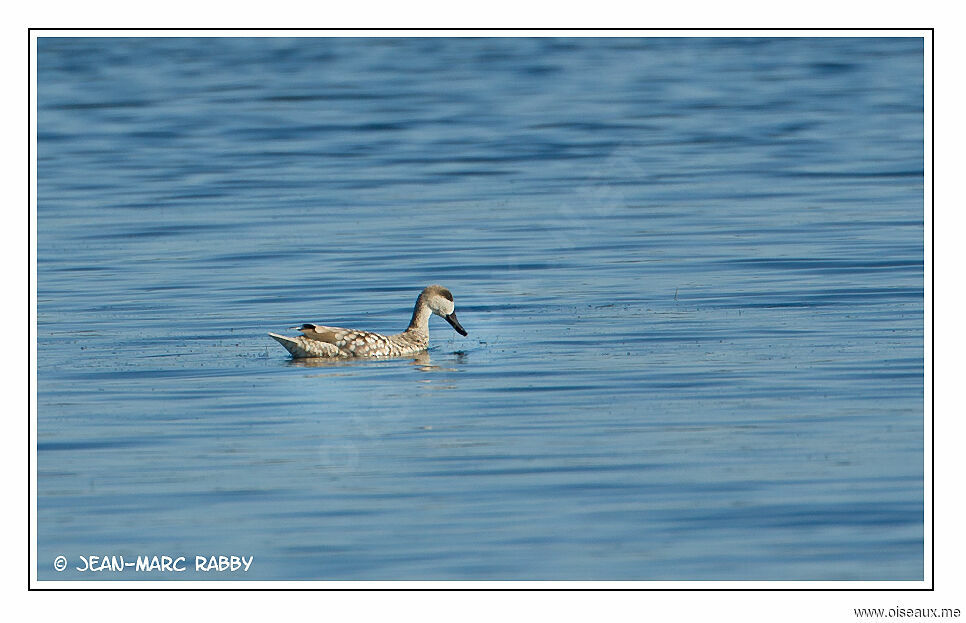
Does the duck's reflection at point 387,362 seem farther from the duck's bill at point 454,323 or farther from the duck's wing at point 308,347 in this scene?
the duck's bill at point 454,323

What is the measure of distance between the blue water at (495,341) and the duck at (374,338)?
220 millimetres

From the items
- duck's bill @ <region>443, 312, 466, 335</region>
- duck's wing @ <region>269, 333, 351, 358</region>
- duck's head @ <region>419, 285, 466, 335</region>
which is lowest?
duck's wing @ <region>269, 333, 351, 358</region>

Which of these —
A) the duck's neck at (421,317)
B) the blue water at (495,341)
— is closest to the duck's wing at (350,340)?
the blue water at (495,341)

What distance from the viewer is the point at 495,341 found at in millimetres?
13031

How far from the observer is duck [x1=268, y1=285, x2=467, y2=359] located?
40.2ft

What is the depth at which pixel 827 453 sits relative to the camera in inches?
363

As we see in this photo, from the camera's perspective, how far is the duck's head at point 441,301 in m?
13.3

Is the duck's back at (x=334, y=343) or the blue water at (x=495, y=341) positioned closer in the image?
the blue water at (x=495, y=341)

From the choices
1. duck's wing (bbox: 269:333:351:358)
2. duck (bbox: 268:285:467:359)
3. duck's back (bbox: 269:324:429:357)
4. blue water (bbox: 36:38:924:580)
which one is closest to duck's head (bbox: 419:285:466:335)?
duck (bbox: 268:285:467:359)

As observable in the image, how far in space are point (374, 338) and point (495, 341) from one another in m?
1.05

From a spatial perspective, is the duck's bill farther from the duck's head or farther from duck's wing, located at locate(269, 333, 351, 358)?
duck's wing, located at locate(269, 333, 351, 358)

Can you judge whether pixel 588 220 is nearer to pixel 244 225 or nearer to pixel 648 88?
pixel 244 225

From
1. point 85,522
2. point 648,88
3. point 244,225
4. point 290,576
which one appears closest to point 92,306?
point 244,225

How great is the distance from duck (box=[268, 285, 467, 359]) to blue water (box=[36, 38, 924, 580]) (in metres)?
0.22
